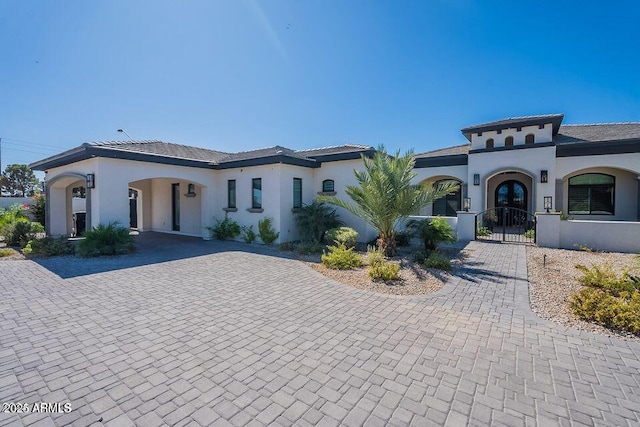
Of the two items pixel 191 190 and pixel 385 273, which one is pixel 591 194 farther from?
pixel 191 190

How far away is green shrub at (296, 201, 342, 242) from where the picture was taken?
12.5m

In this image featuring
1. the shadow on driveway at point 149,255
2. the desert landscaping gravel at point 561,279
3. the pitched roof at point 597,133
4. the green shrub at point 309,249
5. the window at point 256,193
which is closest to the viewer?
the desert landscaping gravel at point 561,279

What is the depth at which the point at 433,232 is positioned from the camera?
34.8ft

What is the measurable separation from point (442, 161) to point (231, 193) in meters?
12.5

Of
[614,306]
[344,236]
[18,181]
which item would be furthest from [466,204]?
[18,181]

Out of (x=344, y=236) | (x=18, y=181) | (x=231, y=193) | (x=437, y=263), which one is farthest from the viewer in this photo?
(x=18, y=181)

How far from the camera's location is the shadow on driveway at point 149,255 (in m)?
8.60

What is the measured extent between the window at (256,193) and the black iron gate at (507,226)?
10.5m

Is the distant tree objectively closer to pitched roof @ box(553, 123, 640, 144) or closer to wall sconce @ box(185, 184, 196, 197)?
wall sconce @ box(185, 184, 196, 197)

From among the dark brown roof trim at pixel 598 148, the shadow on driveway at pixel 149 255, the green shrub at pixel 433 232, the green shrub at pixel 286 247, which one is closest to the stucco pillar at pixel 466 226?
the green shrub at pixel 433 232

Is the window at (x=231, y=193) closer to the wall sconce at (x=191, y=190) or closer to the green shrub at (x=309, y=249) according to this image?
the wall sconce at (x=191, y=190)

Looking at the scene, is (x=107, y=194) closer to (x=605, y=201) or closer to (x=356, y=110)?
(x=356, y=110)

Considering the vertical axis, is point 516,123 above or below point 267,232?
above

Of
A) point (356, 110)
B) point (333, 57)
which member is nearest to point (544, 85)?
point (356, 110)
